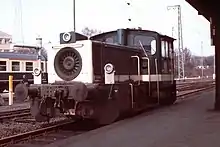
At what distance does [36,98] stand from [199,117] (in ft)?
17.6

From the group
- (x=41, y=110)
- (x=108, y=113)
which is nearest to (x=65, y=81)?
(x=41, y=110)

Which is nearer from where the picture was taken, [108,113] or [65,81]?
[65,81]

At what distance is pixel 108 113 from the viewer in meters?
12.5

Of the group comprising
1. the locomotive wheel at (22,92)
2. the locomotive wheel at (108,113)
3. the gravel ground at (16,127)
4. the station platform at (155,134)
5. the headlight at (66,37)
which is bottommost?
the gravel ground at (16,127)

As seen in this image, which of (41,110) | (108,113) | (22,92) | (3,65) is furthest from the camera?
(3,65)

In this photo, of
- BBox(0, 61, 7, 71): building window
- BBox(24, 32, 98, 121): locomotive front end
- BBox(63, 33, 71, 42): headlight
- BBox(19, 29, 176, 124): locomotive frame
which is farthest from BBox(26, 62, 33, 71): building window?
BBox(63, 33, 71, 42): headlight

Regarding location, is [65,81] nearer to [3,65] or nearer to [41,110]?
[41,110]

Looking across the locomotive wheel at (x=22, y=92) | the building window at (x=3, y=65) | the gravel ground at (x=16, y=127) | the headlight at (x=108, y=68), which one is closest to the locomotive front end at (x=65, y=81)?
the locomotive wheel at (x=22, y=92)

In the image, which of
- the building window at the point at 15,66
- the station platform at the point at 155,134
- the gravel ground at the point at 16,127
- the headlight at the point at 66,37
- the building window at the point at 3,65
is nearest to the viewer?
the station platform at the point at 155,134

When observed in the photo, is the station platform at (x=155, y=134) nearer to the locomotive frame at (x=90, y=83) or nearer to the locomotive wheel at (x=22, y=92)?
the locomotive frame at (x=90, y=83)

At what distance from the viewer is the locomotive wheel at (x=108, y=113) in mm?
12367

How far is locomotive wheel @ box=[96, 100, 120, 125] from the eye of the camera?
1237cm

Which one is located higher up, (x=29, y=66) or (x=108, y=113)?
(x=29, y=66)

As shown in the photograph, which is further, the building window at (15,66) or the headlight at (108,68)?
the building window at (15,66)
